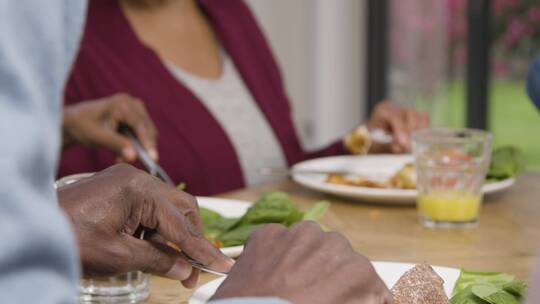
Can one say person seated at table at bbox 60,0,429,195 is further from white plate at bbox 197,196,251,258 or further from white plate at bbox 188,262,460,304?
white plate at bbox 188,262,460,304

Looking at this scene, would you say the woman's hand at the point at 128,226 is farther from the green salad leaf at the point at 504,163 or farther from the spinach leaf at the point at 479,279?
the green salad leaf at the point at 504,163

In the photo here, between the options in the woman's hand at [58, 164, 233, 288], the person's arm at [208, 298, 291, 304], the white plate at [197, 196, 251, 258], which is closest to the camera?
the person's arm at [208, 298, 291, 304]

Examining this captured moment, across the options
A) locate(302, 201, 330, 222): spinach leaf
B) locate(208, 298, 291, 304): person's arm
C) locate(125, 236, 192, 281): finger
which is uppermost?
locate(208, 298, 291, 304): person's arm

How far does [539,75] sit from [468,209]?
587mm

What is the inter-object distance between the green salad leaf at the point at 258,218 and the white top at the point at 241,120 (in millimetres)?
891

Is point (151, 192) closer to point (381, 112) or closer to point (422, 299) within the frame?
point (422, 299)

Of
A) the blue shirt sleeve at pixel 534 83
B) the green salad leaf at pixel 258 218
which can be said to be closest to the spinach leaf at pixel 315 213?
the green salad leaf at pixel 258 218

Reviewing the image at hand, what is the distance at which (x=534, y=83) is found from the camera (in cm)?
85

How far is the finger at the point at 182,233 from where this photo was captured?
86 centimetres

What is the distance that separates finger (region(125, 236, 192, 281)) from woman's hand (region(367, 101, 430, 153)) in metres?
1.12

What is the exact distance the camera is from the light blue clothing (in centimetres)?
39

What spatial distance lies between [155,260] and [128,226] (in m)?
0.04

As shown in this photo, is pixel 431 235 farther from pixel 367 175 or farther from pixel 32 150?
pixel 32 150

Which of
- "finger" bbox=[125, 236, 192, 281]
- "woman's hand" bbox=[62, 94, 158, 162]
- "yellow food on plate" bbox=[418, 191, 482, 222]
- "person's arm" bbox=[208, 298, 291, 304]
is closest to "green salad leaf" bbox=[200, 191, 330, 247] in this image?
Answer: "yellow food on plate" bbox=[418, 191, 482, 222]
